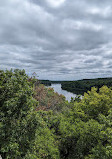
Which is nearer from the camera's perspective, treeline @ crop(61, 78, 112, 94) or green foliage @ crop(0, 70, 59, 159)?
green foliage @ crop(0, 70, 59, 159)

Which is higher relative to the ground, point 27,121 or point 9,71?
point 9,71

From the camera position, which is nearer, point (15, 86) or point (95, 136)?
point (15, 86)

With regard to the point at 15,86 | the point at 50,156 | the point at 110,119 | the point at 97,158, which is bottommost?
the point at 50,156

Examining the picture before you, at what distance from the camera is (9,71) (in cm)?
827

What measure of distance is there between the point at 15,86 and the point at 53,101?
55.2ft

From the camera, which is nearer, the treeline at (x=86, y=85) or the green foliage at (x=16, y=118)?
the green foliage at (x=16, y=118)

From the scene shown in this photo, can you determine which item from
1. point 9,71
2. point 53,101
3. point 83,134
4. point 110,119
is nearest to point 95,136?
point 83,134

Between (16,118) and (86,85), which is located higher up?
(16,118)

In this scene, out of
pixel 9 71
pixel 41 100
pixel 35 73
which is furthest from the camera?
pixel 41 100

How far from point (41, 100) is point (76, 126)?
33.1 feet

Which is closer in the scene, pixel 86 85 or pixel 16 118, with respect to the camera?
pixel 16 118

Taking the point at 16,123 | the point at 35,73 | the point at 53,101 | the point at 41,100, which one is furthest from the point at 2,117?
the point at 53,101

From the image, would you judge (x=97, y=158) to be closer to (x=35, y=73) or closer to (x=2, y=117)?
(x=2, y=117)

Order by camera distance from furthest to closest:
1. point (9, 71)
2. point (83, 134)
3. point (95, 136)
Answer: point (83, 134)
point (95, 136)
point (9, 71)
